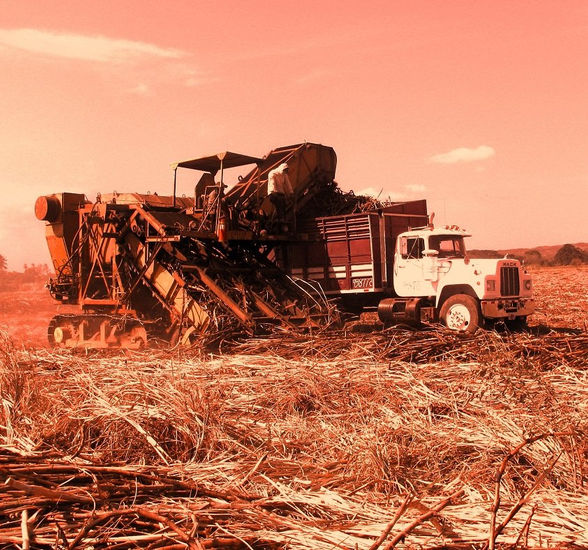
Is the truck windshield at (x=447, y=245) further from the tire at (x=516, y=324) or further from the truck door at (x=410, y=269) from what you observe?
the tire at (x=516, y=324)

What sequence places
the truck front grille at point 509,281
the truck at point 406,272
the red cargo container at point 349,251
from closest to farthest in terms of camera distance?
the truck at point 406,272 → the truck front grille at point 509,281 → the red cargo container at point 349,251

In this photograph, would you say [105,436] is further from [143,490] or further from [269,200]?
[269,200]

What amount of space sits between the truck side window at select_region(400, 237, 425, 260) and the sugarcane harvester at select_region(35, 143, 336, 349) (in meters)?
2.33

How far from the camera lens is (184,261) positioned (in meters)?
13.4

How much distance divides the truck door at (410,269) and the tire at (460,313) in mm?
599

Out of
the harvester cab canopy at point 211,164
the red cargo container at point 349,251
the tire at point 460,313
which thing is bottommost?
the tire at point 460,313

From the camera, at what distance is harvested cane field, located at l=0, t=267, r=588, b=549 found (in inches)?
134

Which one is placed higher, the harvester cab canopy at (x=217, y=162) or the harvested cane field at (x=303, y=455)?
the harvester cab canopy at (x=217, y=162)

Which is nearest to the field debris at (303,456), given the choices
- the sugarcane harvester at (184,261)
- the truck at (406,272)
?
the sugarcane harvester at (184,261)

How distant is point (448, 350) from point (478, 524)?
6.20 meters

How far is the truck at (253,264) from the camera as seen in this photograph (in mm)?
13148

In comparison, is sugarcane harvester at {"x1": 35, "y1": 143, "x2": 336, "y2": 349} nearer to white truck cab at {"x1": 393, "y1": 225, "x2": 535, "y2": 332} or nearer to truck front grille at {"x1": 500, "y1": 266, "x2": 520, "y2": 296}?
white truck cab at {"x1": 393, "y1": 225, "x2": 535, "y2": 332}

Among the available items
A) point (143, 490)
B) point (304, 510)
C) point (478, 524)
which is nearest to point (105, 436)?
point (143, 490)

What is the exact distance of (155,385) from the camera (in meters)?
6.55
